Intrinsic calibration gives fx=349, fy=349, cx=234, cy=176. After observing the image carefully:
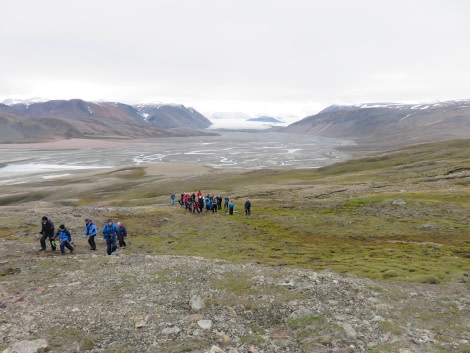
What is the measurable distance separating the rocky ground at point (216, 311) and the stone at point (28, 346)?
0.03 meters

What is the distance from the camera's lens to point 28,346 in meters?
11.8

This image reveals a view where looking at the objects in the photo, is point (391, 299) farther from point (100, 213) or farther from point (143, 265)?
point (100, 213)

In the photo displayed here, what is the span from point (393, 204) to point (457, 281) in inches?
997

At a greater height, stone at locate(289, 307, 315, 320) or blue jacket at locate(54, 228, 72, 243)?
blue jacket at locate(54, 228, 72, 243)

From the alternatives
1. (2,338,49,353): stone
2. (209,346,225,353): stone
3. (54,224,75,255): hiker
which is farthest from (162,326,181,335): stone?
(54,224,75,255): hiker

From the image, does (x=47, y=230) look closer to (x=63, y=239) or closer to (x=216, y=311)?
(x=63, y=239)

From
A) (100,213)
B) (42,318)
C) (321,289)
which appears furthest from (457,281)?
(100,213)

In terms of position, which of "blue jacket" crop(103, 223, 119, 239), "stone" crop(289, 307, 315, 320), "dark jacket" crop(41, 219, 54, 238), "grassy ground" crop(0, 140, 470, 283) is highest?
"dark jacket" crop(41, 219, 54, 238)

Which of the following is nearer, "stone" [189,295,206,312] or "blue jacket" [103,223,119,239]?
"stone" [189,295,206,312]

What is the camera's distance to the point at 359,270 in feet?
72.9

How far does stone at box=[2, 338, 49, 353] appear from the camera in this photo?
11.6 m

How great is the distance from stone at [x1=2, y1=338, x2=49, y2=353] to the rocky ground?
1.2 inches

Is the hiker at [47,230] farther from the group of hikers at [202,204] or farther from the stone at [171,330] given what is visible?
the group of hikers at [202,204]

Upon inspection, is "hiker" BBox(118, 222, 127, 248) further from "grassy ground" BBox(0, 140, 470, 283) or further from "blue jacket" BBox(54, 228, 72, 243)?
"blue jacket" BBox(54, 228, 72, 243)
